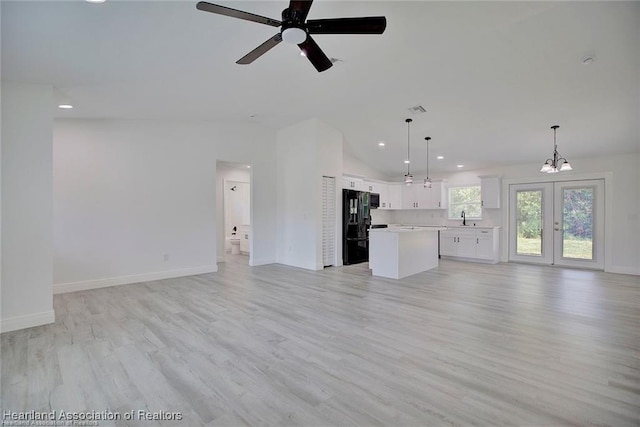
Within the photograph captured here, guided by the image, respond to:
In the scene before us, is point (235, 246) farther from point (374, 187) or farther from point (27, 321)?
point (27, 321)

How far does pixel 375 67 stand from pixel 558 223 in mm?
6030

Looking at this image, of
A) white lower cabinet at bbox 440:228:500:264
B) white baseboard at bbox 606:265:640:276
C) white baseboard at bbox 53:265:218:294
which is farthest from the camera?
white lower cabinet at bbox 440:228:500:264

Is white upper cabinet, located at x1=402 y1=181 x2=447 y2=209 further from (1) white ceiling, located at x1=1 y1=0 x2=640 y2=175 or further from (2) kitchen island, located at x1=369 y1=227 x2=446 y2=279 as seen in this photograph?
(2) kitchen island, located at x1=369 y1=227 x2=446 y2=279

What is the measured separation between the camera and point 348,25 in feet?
7.13

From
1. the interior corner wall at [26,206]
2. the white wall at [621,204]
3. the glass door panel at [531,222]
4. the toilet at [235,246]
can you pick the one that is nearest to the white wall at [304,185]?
the toilet at [235,246]

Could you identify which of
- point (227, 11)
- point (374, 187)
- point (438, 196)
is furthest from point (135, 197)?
point (438, 196)

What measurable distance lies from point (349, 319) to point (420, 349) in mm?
908

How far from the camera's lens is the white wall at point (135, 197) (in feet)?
14.9

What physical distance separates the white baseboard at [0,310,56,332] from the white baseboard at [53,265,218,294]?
4.76 feet

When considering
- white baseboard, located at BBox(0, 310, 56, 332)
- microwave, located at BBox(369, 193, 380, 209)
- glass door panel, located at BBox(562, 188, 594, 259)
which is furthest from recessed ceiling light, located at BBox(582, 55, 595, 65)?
white baseboard, located at BBox(0, 310, 56, 332)

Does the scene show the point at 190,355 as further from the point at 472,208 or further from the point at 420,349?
the point at 472,208

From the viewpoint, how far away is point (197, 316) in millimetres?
3408

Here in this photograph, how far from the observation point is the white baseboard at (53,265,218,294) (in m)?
4.46

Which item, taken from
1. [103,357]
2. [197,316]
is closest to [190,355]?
[103,357]
